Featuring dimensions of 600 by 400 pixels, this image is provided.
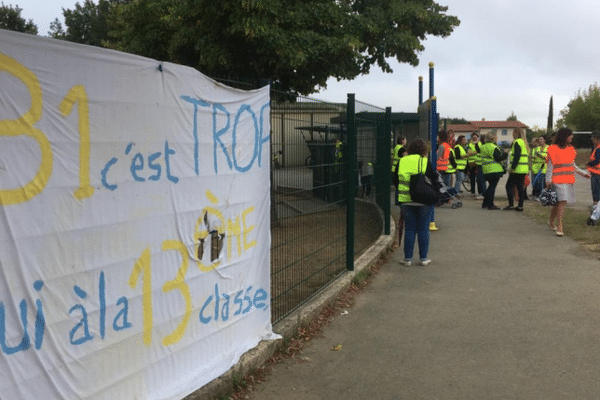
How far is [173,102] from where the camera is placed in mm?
3645

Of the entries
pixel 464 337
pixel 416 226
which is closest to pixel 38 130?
pixel 464 337

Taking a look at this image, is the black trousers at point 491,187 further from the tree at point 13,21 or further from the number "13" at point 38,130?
the tree at point 13,21

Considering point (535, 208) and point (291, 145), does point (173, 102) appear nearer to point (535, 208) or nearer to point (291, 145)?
point (291, 145)

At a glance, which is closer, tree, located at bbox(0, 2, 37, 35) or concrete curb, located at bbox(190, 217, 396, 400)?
concrete curb, located at bbox(190, 217, 396, 400)


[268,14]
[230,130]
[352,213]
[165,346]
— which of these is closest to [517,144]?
[268,14]

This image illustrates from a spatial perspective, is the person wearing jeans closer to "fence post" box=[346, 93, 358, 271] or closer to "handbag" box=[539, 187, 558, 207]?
"fence post" box=[346, 93, 358, 271]

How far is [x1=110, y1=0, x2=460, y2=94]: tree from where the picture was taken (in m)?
12.6

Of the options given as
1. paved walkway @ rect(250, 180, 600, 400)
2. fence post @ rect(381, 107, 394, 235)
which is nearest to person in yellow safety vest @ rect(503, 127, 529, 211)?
fence post @ rect(381, 107, 394, 235)

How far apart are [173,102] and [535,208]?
12794 mm

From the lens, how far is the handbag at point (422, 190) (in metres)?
8.02

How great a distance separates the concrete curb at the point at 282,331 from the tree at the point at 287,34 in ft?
19.5

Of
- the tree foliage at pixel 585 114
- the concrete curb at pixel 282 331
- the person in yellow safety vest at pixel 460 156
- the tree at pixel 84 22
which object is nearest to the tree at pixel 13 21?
the tree at pixel 84 22

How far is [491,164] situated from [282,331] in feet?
34.7

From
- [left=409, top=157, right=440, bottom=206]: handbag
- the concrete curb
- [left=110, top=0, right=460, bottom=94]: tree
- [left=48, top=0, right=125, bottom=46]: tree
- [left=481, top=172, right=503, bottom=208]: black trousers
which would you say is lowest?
the concrete curb
